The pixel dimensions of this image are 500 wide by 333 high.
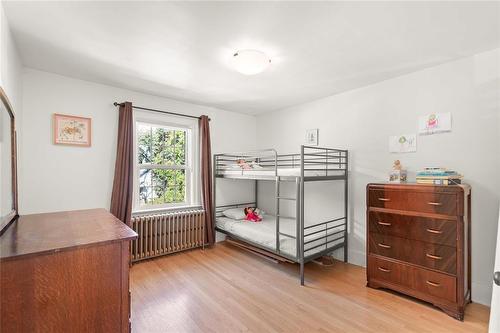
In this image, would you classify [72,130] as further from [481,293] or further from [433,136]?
[481,293]

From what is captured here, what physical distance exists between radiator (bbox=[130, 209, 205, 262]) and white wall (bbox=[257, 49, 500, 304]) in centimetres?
185

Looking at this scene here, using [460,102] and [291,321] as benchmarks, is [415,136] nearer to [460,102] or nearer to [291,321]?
[460,102]

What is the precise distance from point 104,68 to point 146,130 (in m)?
1.11

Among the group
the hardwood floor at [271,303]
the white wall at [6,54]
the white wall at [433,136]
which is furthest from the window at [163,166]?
the white wall at [433,136]

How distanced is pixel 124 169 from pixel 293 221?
2.52 m

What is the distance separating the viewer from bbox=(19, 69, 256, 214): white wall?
2.69 metres

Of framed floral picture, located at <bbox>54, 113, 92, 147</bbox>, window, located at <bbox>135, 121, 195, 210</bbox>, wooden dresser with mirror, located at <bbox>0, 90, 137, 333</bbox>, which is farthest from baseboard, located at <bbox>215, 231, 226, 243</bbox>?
wooden dresser with mirror, located at <bbox>0, 90, 137, 333</bbox>

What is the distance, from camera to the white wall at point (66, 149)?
8.84ft

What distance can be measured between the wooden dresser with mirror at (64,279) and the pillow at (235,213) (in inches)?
104

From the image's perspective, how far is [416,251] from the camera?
2324mm

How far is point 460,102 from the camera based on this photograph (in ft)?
8.01

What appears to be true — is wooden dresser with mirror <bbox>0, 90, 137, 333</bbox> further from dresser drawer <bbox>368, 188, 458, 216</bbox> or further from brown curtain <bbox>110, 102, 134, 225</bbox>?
dresser drawer <bbox>368, 188, 458, 216</bbox>

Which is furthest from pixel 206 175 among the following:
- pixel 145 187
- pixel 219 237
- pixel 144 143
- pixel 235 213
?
pixel 219 237

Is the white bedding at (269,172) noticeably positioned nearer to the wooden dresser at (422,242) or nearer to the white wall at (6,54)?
the wooden dresser at (422,242)
